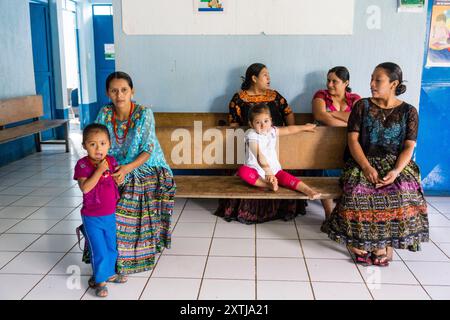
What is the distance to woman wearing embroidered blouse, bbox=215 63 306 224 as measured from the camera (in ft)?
12.5

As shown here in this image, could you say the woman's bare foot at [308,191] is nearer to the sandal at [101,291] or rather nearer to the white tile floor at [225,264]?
the white tile floor at [225,264]

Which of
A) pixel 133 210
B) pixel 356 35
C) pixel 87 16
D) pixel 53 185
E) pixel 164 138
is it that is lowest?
pixel 53 185

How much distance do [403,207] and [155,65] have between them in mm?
2635

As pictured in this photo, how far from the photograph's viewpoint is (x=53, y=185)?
5020 mm

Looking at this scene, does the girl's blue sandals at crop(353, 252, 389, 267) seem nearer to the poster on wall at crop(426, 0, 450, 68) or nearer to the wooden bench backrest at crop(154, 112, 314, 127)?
the wooden bench backrest at crop(154, 112, 314, 127)

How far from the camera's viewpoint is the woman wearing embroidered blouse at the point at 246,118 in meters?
3.81

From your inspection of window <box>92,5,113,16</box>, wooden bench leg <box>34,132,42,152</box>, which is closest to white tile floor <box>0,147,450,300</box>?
wooden bench leg <box>34,132,42,152</box>

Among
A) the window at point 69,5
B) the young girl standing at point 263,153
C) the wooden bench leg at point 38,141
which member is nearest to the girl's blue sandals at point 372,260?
the young girl standing at point 263,153

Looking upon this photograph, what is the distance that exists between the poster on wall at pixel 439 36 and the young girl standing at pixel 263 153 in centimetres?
167

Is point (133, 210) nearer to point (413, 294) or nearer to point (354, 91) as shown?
point (413, 294)

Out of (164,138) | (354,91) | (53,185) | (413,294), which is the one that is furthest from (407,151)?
(53,185)

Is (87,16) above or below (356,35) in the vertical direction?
above

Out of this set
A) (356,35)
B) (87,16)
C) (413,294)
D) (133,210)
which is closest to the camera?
(413,294)

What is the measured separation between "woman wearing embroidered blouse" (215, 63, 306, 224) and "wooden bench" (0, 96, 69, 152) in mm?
3086
